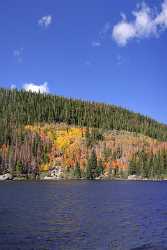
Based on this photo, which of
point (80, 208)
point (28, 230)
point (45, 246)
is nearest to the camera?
point (45, 246)

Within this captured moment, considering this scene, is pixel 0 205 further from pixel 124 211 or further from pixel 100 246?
pixel 100 246

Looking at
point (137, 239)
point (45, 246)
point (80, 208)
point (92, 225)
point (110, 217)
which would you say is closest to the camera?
point (45, 246)

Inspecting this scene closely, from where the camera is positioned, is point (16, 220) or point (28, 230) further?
point (16, 220)

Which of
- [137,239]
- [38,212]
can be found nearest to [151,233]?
[137,239]

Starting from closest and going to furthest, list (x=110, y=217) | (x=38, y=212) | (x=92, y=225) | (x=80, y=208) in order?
(x=92, y=225) → (x=110, y=217) → (x=38, y=212) → (x=80, y=208)

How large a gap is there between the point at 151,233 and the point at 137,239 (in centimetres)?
522

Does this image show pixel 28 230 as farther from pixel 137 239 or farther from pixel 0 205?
pixel 0 205

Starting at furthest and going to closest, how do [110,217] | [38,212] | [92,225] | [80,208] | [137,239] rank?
[80,208] < [38,212] < [110,217] < [92,225] < [137,239]

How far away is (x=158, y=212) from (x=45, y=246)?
136 feet

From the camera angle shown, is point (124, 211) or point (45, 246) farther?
point (124, 211)

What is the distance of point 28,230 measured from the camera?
65625 mm

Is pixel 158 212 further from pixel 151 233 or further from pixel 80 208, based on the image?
pixel 151 233

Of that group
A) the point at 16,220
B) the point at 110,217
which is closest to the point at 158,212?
the point at 110,217

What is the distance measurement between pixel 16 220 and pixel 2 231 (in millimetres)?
10840
